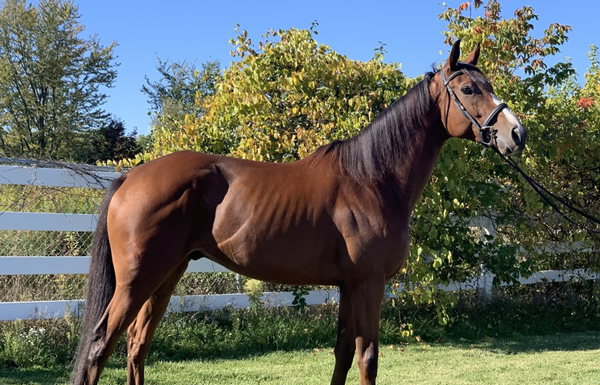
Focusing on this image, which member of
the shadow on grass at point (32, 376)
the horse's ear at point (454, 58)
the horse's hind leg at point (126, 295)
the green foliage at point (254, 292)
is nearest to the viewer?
the horse's hind leg at point (126, 295)

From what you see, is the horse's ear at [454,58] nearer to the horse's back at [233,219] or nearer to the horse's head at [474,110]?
the horse's head at [474,110]

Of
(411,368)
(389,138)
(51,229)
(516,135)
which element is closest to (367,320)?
(389,138)

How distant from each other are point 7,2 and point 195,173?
35.5m

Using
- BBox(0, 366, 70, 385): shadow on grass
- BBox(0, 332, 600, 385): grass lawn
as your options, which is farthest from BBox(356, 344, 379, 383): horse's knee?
BBox(0, 366, 70, 385): shadow on grass

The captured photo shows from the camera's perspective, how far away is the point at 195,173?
3.49 meters

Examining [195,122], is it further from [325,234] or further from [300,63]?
[325,234]

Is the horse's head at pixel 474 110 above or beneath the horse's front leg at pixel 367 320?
above

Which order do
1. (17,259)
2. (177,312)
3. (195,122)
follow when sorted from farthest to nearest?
(195,122) < (177,312) < (17,259)

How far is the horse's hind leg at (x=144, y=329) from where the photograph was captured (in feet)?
12.6

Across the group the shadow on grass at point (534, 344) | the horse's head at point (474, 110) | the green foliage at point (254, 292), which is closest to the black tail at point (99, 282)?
the horse's head at point (474, 110)

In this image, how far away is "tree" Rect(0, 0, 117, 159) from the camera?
32.0 m

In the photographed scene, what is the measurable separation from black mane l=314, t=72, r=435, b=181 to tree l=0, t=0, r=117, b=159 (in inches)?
1187

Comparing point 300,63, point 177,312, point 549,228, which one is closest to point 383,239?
point 177,312

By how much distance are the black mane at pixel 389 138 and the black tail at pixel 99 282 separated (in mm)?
1424
